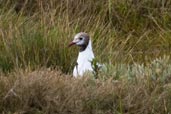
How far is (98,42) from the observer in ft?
37.3

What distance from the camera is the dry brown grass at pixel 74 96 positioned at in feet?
25.4

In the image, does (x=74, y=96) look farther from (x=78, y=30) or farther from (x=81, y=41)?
(x=78, y=30)

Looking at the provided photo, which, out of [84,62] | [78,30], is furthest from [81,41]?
[78,30]

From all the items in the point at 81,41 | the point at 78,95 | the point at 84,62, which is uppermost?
the point at 78,95

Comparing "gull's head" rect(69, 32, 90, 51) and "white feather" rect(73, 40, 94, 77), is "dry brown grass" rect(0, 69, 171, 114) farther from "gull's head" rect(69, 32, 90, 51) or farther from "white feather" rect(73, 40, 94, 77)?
"gull's head" rect(69, 32, 90, 51)

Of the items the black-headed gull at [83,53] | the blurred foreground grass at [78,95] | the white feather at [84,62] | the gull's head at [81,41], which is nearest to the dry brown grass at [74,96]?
the blurred foreground grass at [78,95]

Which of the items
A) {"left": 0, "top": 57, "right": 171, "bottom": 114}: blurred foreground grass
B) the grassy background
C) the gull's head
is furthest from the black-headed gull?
{"left": 0, "top": 57, "right": 171, "bottom": 114}: blurred foreground grass

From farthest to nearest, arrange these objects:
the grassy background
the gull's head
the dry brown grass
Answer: the gull's head
the grassy background
the dry brown grass

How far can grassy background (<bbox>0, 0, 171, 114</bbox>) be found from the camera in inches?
313

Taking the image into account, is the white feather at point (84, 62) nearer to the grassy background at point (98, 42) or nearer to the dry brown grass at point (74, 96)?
the grassy background at point (98, 42)

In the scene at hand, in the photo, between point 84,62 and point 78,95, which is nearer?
point 78,95

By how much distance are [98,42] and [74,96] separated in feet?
11.9

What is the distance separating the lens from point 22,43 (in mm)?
10320

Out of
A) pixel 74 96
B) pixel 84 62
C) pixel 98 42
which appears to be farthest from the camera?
pixel 98 42
